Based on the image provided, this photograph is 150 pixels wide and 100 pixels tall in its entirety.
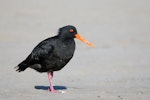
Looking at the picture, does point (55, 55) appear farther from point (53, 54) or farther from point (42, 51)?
point (42, 51)

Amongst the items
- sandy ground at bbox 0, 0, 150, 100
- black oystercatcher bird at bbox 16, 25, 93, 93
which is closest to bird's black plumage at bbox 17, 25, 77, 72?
black oystercatcher bird at bbox 16, 25, 93, 93

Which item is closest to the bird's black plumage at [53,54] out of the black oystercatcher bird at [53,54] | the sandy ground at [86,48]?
the black oystercatcher bird at [53,54]

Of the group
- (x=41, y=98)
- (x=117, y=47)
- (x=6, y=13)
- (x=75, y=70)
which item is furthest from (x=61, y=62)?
(x=6, y=13)

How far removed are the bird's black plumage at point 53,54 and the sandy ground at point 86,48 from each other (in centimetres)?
58

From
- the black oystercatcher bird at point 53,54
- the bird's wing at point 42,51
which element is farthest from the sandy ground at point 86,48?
the bird's wing at point 42,51

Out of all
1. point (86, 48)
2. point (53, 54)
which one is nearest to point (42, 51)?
point (53, 54)

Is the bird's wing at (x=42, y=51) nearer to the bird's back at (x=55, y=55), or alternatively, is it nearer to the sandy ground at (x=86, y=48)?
the bird's back at (x=55, y=55)

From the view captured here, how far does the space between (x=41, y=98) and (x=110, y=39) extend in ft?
37.3

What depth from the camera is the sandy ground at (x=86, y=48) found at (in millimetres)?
14703

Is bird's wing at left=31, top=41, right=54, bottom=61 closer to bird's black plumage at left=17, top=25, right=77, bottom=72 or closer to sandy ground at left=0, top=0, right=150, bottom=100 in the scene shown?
bird's black plumage at left=17, top=25, right=77, bottom=72

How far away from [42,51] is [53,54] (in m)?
0.29

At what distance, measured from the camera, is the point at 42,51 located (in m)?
14.8

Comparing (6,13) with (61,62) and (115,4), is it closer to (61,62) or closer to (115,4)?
(115,4)

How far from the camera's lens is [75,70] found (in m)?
18.2
